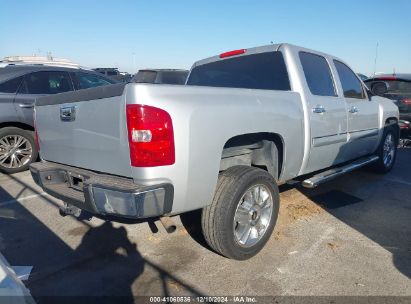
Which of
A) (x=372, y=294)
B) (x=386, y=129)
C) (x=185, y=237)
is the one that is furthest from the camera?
(x=386, y=129)

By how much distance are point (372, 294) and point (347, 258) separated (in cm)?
54

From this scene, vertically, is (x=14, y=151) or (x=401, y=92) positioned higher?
(x=401, y=92)

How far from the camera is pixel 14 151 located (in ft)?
19.4

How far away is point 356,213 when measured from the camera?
4109 mm

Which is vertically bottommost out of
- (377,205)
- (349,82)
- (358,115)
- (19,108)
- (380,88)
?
(377,205)

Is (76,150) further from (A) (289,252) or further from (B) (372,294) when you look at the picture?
(B) (372,294)

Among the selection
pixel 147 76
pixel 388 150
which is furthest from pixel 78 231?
pixel 147 76

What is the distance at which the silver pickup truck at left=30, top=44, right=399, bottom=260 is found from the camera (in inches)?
89.7

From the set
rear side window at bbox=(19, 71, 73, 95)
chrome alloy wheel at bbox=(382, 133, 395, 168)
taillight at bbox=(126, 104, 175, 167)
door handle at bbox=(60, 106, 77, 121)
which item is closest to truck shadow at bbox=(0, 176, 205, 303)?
taillight at bbox=(126, 104, 175, 167)

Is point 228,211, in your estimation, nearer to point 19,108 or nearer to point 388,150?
point 388,150

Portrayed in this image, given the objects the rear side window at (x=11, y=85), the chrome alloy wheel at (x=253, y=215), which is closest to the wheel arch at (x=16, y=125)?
the rear side window at (x=11, y=85)

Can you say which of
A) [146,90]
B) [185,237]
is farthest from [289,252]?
[146,90]

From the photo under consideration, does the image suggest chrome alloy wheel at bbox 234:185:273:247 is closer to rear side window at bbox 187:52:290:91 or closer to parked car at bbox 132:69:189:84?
rear side window at bbox 187:52:290:91

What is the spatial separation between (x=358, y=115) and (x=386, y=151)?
1.77 m
